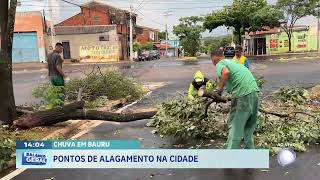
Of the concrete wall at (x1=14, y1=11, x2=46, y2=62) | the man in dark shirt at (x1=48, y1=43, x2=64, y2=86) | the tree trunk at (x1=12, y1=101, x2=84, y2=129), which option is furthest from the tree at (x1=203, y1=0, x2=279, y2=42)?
the tree trunk at (x1=12, y1=101, x2=84, y2=129)

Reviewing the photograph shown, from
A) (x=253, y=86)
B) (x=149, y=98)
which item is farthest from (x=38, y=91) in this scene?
(x=253, y=86)

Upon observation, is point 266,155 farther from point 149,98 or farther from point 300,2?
point 300,2

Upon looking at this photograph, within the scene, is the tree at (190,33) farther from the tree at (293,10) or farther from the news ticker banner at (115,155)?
the news ticker banner at (115,155)

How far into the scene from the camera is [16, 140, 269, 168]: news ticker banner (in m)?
5.04

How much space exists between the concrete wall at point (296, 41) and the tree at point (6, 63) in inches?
2192

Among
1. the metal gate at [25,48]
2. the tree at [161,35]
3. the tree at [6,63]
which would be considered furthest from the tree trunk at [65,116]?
the tree at [161,35]

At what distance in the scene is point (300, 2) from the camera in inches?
2370

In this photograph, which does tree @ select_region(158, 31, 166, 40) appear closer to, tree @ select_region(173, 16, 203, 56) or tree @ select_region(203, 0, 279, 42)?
tree @ select_region(173, 16, 203, 56)

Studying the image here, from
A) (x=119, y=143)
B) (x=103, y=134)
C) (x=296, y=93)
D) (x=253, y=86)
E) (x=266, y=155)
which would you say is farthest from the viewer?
(x=296, y=93)

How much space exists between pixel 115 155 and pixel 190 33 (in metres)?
68.0

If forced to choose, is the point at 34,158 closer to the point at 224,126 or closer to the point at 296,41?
the point at 224,126

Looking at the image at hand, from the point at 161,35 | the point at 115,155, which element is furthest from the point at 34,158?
the point at 161,35

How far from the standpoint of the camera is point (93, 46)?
6356 centimetres

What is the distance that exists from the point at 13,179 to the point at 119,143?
2784mm
